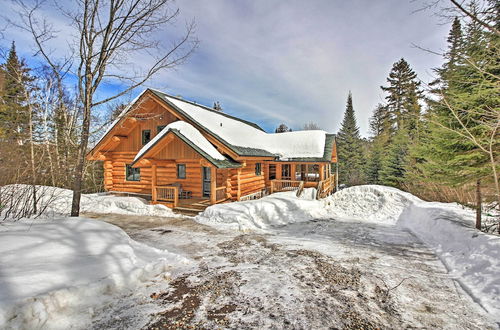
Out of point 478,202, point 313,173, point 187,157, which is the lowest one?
point 478,202

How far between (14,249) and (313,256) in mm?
6294

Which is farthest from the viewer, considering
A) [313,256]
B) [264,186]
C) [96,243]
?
[264,186]

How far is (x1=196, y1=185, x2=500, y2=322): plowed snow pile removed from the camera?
4426mm

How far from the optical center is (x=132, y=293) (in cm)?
374

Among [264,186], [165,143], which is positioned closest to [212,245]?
[165,143]

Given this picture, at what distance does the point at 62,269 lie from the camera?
3.48 meters

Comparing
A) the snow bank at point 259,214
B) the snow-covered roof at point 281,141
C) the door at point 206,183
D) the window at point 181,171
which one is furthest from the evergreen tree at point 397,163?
the window at point 181,171

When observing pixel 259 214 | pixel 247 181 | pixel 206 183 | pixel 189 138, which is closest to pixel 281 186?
pixel 247 181

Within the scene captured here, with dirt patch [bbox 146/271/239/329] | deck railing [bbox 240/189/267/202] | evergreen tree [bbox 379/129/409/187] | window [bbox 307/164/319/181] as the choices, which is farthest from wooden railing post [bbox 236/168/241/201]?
evergreen tree [bbox 379/129/409/187]

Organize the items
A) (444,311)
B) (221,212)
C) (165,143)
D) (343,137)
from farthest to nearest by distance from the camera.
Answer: (343,137)
(165,143)
(221,212)
(444,311)

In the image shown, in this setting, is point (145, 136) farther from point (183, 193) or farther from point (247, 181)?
point (247, 181)

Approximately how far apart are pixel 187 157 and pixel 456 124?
36.6 feet

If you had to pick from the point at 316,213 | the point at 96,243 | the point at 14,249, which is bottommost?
the point at 316,213

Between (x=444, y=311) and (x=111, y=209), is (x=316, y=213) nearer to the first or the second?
(x=444, y=311)
